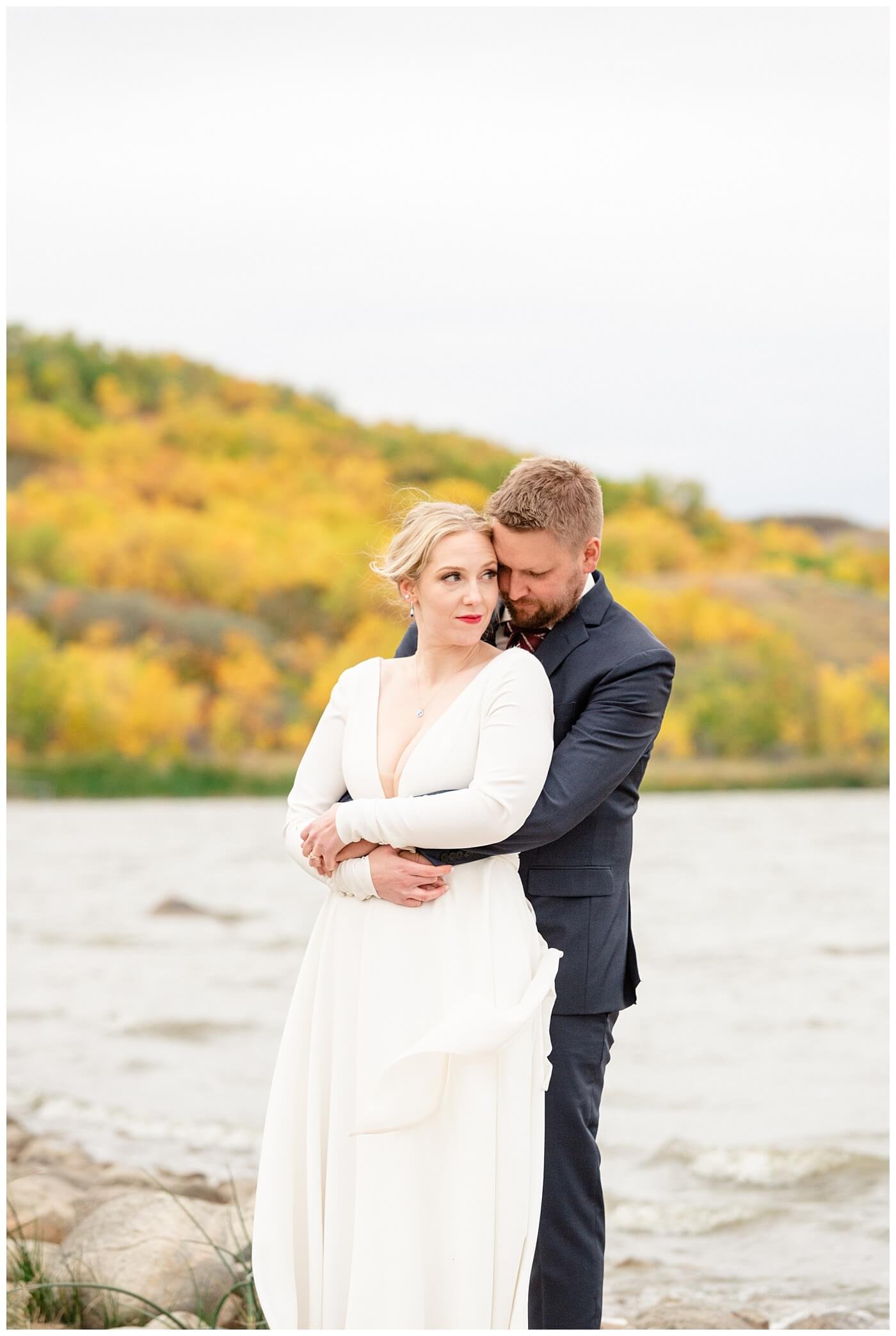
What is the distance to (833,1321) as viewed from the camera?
3.69 meters

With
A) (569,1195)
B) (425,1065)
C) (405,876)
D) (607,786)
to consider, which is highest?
(607,786)

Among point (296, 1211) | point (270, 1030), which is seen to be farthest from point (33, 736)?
point (296, 1211)

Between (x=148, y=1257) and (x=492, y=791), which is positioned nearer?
(x=492, y=791)

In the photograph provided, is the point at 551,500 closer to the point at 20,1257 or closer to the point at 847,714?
the point at 20,1257

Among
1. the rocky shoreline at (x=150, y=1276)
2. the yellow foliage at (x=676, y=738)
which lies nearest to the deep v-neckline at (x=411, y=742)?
the rocky shoreline at (x=150, y=1276)

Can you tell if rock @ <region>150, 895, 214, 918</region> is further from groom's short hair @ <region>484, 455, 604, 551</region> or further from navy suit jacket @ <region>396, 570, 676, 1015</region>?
groom's short hair @ <region>484, 455, 604, 551</region>

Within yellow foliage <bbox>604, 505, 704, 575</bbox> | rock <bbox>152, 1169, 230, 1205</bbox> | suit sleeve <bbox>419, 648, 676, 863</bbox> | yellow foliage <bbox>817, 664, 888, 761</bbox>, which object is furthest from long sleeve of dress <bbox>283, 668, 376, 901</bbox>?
yellow foliage <bbox>817, 664, 888, 761</bbox>

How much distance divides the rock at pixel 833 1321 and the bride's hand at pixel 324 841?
2.14 metres

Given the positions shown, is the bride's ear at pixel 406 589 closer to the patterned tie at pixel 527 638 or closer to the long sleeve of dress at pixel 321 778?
the long sleeve of dress at pixel 321 778

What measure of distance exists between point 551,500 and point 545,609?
0.67ft

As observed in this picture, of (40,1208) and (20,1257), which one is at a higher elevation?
(20,1257)

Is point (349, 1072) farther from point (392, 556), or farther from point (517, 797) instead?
point (392, 556)

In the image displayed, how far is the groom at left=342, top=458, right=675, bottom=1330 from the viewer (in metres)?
2.23

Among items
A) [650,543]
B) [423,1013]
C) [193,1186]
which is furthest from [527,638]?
[650,543]
